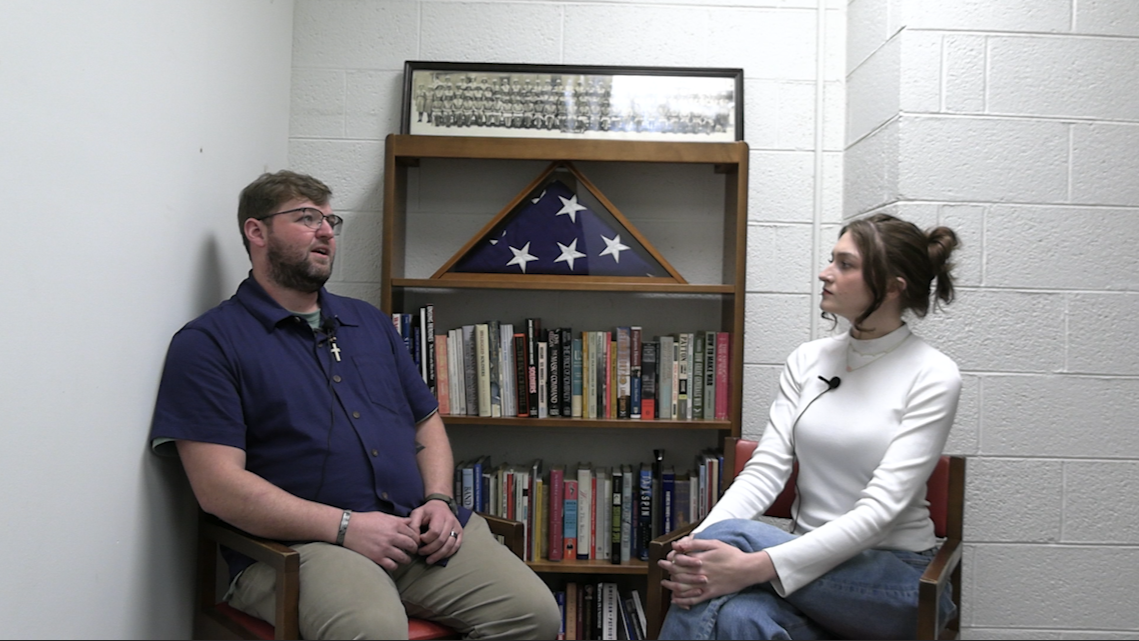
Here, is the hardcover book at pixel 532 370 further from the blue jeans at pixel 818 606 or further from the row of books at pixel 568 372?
the blue jeans at pixel 818 606

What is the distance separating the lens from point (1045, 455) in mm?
2176

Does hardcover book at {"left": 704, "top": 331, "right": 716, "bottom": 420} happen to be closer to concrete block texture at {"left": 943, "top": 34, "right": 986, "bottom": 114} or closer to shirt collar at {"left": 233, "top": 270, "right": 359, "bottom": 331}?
concrete block texture at {"left": 943, "top": 34, "right": 986, "bottom": 114}

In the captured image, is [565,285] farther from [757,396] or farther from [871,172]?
[871,172]

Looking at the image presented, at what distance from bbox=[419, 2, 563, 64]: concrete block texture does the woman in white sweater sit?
4.26ft

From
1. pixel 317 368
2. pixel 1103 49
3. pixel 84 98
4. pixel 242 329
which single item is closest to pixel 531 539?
pixel 317 368

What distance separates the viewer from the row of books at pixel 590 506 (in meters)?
2.42

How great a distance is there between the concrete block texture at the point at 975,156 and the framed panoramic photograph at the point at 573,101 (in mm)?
526

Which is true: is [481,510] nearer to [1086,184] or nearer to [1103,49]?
[1086,184]

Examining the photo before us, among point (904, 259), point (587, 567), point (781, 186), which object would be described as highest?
point (781, 186)

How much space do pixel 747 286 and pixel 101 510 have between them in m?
1.89

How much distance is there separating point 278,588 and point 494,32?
1.84m

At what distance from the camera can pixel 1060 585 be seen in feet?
7.17

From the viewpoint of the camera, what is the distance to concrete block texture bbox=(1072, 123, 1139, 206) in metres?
2.19

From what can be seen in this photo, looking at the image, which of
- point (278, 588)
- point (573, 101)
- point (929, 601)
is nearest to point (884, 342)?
point (929, 601)
